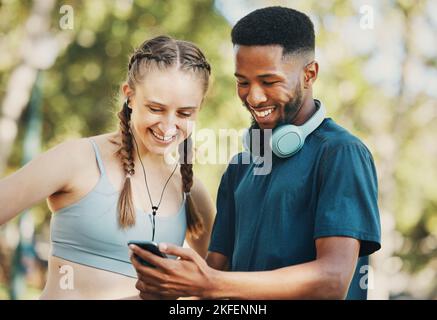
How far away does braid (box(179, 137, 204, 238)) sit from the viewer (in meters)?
2.72

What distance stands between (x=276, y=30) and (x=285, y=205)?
582 millimetres

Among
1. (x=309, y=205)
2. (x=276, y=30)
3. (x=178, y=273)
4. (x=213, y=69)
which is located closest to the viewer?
(x=178, y=273)

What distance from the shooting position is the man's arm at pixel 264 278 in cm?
195

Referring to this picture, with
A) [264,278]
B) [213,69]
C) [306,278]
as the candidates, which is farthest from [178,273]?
[213,69]

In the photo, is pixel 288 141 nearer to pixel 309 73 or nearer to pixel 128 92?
pixel 309 73

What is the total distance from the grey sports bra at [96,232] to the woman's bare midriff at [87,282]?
22mm

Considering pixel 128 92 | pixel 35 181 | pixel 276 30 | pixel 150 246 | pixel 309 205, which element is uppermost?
pixel 276 30

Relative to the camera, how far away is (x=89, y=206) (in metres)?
2.52

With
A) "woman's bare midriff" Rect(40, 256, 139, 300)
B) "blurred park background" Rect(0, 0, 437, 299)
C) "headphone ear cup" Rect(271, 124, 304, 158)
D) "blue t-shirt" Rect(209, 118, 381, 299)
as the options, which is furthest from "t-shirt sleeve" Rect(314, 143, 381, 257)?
"blurred park background" Rect(0, 0, 437, 299)

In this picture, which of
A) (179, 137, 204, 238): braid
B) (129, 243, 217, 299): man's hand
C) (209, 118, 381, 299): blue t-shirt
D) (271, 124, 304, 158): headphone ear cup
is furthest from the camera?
(179, 137, 204, 238): braid

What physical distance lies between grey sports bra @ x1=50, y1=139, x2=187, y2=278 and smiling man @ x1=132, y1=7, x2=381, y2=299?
1.06 ft

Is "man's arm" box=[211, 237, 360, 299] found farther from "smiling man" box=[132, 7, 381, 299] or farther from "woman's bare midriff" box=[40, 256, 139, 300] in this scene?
"woman's bare midriff" box=[40, 256, 139, 300]

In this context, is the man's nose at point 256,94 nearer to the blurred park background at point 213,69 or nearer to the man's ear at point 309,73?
the man's ear at point 309,73

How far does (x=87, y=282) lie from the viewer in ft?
8.18
